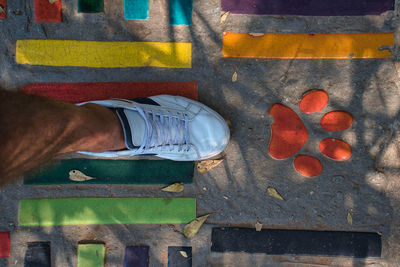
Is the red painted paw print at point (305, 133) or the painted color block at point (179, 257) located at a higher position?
the red painted paw print at point (305, 133)

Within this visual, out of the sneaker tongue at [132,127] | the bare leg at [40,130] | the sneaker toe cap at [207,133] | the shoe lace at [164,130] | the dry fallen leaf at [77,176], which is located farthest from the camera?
the dry fallen leaf at [77,176]

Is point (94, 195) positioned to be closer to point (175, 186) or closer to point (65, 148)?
point (175, 186)

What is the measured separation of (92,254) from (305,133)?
1818mm

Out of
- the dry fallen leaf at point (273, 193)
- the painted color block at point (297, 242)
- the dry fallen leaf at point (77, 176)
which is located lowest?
the painted color block at point (297, 242)

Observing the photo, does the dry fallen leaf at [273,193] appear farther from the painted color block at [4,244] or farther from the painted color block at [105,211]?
the painted color block at [4,244]

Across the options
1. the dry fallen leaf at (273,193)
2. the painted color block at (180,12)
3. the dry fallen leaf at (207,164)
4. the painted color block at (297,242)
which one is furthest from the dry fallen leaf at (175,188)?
the painted color block at (180,12)

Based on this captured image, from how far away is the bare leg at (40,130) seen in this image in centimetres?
115

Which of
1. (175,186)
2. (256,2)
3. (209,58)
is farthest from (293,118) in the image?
(175,186)

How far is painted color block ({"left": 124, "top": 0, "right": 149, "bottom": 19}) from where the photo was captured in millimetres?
1941

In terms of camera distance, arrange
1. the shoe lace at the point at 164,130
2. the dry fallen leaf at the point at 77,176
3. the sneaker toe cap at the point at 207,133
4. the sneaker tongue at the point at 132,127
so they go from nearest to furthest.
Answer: the sneaker tongue at the point at 132,127
the shoe lace at the point at 164,130
the sneaker toe cap at the point at 207,133
the dry fallen leaf at the point at 77,176

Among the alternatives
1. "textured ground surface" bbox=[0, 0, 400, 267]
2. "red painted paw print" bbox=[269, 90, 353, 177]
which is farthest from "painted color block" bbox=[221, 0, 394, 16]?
"red painted paw print" bbox=[269, 90, 353, 177]

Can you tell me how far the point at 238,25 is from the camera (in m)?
1.94

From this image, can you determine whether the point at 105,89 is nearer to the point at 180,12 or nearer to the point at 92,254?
the point at 180,12

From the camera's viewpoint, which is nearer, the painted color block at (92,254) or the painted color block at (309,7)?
the painted color block at (309,7)
